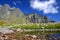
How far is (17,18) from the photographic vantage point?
3.00m

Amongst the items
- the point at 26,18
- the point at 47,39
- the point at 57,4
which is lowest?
the point at 47,39

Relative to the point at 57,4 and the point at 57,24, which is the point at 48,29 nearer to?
the point at 57,24

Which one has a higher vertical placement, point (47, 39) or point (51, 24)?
point (51, 24)

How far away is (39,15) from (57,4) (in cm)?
46

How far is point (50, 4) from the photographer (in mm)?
3006

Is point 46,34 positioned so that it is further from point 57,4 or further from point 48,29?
point 57,4

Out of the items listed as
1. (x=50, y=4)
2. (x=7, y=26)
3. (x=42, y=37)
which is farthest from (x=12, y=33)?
(x=50, y=4)

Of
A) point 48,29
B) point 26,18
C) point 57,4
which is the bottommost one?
point 48,29

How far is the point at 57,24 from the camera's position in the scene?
2.88 m

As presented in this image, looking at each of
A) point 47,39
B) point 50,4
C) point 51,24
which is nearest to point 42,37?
point 47,39

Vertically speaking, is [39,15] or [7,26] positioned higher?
[39,15]

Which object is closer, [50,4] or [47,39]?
[47,39]

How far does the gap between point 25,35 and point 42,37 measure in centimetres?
35

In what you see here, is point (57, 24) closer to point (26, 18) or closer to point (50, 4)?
point (50, 4)
